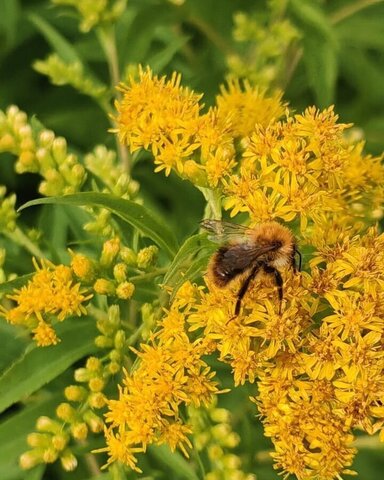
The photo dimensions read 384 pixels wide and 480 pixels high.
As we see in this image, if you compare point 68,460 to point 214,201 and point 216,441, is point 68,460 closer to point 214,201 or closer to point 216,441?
point 216,441

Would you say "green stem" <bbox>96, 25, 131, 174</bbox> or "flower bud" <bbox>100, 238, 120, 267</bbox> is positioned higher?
"green stem" <bbox>96, 25, 131, 174</bbox>

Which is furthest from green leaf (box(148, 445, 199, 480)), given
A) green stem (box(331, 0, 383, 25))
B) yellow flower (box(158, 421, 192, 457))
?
green stem (box(331, 0, 383, 25))

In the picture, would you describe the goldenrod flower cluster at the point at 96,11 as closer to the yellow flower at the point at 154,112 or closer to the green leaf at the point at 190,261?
the yellow flower at the point at 154,112

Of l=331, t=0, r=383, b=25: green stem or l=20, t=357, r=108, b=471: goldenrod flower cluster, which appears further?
l=331, t=0, r=383, b=25: green stem

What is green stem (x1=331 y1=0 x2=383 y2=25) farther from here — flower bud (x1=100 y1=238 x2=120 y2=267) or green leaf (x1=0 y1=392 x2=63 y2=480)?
green leaf (x1=0 y1=392 x2=63 y2=480)

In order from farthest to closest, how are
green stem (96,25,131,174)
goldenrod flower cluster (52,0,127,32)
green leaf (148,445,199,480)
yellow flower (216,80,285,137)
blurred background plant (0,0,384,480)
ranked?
green stem (96,25,131,174), goldenrod flower cluster (52,0,127,32), yellow flower (216,80,285,137), green leaf (148,445,199,480), blurred background plant (0,0,384,480)

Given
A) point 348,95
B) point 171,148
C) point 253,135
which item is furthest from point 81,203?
point 348,95
